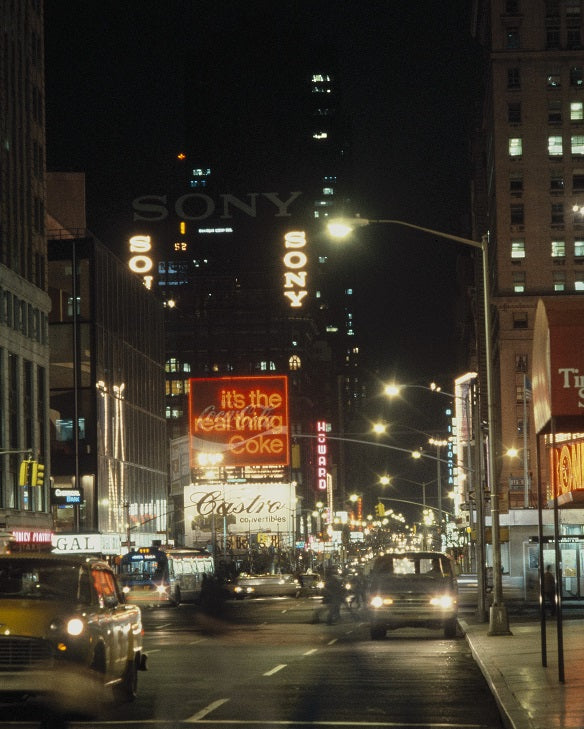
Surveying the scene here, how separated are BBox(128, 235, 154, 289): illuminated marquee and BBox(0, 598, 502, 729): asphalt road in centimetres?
10725

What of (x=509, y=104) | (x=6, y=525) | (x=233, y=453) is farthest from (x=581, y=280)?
(x=6, y=525)

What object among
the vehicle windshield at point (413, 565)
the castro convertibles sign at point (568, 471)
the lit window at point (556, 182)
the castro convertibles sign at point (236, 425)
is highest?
the lit window at point (556, 182)

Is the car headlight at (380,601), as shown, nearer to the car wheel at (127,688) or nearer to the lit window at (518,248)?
the car wheel at (127,688)

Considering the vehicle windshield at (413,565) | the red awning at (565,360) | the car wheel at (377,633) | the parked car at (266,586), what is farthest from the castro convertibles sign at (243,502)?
the red awning at (565,360)

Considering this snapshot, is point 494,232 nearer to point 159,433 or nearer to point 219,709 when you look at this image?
point 159,433

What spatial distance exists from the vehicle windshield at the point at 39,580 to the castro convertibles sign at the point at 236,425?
6955 cm

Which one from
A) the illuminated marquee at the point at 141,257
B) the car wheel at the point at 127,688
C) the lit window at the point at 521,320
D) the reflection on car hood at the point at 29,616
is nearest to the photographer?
the reflection on car hood at the point at 29,616

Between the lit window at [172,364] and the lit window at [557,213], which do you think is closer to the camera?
the lit window at [557,213]

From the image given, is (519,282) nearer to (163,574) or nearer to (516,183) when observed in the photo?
(516,183)

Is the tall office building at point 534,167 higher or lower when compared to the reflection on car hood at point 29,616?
higher

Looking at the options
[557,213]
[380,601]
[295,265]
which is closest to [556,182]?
[557,213]

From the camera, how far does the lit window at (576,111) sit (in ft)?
405

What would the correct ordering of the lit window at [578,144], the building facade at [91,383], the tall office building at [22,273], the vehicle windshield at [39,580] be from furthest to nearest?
the lit window at [578,144] < the building facade at [91,383] < the tall office building at [22,273] < the vehicle windshield at [39,580]

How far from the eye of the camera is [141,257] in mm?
139875
